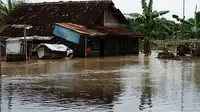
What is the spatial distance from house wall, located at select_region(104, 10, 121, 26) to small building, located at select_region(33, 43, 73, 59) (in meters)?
7.24

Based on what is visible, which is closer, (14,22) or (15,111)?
(15,111)

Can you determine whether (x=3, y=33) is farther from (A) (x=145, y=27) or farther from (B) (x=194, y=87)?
(B) (x=194, y=87)

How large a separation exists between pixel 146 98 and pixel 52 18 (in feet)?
85.9

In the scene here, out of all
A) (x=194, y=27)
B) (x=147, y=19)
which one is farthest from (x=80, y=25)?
(x=194, y=27)

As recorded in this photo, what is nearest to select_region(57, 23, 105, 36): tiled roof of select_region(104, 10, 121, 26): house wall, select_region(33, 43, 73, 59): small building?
select_region(33, 43, 73, 59): small building

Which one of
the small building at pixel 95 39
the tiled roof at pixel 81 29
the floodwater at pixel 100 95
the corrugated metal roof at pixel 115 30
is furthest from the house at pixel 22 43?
the floodwater at pixel 100 95

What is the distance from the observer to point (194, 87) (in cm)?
1290

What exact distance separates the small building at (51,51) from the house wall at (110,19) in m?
7.24

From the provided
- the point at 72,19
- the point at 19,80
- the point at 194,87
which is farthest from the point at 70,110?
the point at 72,19

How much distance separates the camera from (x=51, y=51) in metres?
30.7

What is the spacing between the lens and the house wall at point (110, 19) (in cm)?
3782

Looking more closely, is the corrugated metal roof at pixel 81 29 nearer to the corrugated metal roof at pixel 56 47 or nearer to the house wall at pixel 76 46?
the house wall at pixel 76 46

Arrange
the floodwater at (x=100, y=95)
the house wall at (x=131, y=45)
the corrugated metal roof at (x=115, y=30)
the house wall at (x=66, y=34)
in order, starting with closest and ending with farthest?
the floodwater at (x=100, y=95)
the house wall at (x=66, y=34)
the corrugated metal roof at (x=115, y=30)
the house wall at (x=131, y=45)

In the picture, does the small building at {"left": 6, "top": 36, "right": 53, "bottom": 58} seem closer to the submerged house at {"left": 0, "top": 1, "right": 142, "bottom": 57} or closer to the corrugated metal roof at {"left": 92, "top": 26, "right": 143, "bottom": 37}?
the submerged house at {"left": 0, "top": 1, "right": 142, "bottom": 57}
